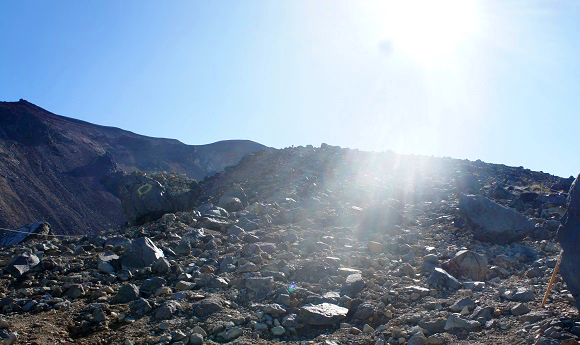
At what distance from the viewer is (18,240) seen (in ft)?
24.6

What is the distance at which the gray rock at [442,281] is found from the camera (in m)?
4.65

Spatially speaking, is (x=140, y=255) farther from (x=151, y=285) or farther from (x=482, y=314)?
(x=482, y=314)

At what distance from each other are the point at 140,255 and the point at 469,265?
4214 millimetres

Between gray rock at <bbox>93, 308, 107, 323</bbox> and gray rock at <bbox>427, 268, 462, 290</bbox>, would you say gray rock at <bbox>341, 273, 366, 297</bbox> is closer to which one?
gray rock at <bbox>427, 268, 462, 290</bbox>

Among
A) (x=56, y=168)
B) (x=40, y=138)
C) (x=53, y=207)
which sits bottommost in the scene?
(x=53, y=207)

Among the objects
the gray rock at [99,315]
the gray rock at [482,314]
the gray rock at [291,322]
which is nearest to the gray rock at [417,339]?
the gray rock at [482,314]

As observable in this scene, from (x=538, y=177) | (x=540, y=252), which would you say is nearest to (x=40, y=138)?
(x=538, y=177)

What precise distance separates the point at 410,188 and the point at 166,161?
1459 inches

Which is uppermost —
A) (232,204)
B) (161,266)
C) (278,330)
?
(232,204)

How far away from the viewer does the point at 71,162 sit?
125ft

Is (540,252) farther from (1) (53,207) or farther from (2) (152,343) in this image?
(1) (53,207)

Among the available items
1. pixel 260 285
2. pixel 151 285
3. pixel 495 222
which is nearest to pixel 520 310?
pixel 260 285

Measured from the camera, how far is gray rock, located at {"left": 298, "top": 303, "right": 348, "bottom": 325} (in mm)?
3977

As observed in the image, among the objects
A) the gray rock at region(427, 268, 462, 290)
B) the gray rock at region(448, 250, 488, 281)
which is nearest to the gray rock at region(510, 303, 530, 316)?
the gray rock at region(427, 268, 462, 290)
